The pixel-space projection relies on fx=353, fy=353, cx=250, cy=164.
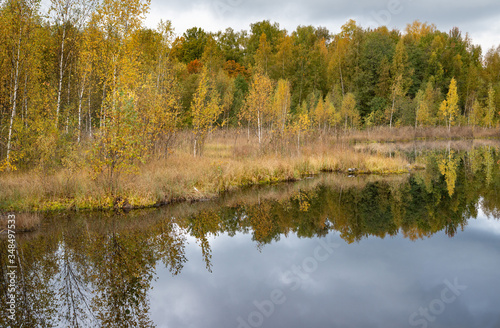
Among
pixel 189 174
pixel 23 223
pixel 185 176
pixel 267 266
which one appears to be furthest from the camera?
pixel 189 174

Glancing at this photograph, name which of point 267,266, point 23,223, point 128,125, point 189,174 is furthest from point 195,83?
point 267,266

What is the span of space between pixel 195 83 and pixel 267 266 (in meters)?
30.5

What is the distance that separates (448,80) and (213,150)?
4966 cm

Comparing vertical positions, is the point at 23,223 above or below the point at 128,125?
below

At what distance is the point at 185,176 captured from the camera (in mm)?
12703

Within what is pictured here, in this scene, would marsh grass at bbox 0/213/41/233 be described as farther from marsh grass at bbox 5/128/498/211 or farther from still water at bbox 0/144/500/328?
marsh grass at bbox 5/128/498/211

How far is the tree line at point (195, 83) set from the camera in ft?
38.7

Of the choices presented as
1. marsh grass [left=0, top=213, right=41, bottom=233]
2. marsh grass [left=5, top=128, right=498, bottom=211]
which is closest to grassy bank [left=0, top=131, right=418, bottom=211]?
marsh grass [left=5, top=128, right=498, bottom=211]

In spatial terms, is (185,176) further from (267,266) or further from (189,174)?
(267,266)

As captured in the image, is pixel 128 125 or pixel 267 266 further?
pixel 128 125

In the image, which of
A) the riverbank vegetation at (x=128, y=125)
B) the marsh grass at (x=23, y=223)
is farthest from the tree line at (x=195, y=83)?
the marsh grass at (x=23, y=223)

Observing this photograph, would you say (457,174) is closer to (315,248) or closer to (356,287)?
(315,248)

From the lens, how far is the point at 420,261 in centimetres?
748

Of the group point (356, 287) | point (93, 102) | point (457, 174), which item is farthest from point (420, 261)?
point (93, 102)
